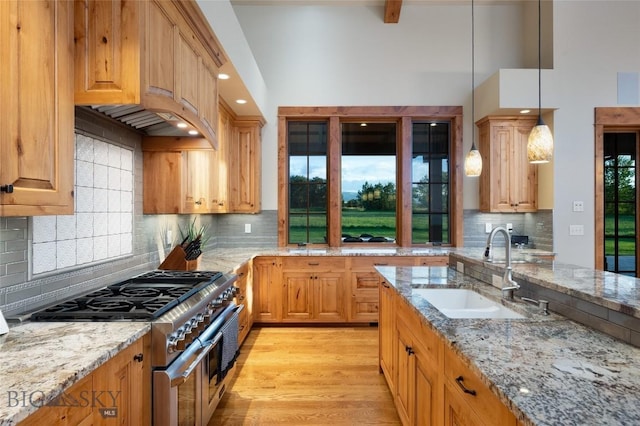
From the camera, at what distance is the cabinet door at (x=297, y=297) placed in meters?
3.87

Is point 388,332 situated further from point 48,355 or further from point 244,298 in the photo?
point 48,355

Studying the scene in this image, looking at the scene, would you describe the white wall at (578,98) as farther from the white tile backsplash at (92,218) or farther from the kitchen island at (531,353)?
the white tile backsplash at (92,218)

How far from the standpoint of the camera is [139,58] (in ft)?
5.06

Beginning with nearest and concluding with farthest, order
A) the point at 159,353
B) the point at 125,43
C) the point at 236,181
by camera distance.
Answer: the point at 159,353 < the point at 125,43 < the point at 236,181

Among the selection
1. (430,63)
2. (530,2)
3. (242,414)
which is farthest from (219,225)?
(530,2)

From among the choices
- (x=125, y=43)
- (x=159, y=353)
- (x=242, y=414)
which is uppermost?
(x=125, y=43)

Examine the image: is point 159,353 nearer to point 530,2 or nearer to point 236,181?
point 236,181

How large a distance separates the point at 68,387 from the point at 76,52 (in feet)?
4.53

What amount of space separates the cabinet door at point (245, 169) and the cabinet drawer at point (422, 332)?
2.64 metres

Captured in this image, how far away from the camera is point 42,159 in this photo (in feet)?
4.06

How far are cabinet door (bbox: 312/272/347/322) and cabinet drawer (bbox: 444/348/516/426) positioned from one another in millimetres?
2591

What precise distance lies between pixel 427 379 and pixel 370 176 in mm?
3310

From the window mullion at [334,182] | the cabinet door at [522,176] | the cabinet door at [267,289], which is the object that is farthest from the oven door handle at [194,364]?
the cabinet door at [522,176]

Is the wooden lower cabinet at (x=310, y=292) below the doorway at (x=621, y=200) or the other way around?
below
